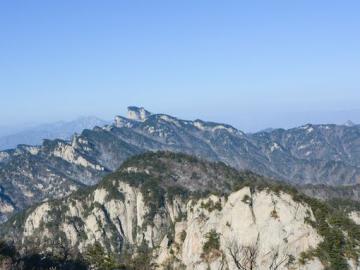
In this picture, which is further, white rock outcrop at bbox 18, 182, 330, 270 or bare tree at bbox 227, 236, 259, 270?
white rock outcrop at bbox 18, 182, 330, 270

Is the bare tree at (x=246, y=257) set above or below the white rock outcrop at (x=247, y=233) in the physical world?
above

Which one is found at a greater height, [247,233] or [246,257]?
[246,257]

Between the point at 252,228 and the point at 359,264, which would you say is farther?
the point at 252,228

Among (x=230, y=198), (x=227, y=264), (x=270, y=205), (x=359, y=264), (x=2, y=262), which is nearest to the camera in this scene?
(x=2, y=262)

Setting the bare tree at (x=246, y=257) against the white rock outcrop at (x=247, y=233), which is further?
the white rock outcrop at (x=247, y=233)

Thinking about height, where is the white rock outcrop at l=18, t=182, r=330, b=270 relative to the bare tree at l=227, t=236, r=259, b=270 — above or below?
below

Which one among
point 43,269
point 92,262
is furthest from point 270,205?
point 43,269

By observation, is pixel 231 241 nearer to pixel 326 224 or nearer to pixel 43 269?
pixel 326 224

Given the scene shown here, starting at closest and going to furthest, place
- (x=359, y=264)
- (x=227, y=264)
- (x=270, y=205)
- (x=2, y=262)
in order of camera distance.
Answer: (x=2, y=262), (x=359, y=264), (x=227, y=264), (x=270, y=205)

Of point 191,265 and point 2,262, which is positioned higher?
point 2,262

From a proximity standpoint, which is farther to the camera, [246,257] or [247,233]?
[247,233]
